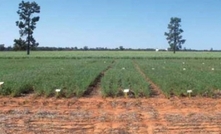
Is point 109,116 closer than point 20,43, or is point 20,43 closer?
point 109,116

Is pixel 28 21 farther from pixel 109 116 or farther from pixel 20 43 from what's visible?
pixel 109 116

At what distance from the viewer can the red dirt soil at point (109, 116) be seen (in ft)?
22.5

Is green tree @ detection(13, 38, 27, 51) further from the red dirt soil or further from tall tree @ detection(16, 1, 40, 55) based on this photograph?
the red dirt soil

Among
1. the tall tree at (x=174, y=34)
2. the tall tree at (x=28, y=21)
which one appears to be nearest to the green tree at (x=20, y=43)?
the tall tree at (x=28, y=21)

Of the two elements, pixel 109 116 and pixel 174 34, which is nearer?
pixel 109 116

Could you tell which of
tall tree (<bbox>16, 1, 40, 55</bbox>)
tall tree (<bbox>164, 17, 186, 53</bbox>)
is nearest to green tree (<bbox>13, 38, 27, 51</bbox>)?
tall tree (<bbox>16, 1, 40, 55</bbox>)

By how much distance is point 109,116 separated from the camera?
7934 mm

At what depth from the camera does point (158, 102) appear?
32.5ft

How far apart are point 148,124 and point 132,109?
1.69m

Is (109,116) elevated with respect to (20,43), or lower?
lower

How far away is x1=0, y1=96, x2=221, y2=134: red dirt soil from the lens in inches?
270

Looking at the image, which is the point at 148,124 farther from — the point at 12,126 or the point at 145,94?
the point at 145,94

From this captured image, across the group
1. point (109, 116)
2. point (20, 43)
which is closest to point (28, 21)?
point (20, 43)

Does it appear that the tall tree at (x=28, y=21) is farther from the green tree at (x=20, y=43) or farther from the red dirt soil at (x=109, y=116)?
the red dirt soil at (x=109, y=116)
